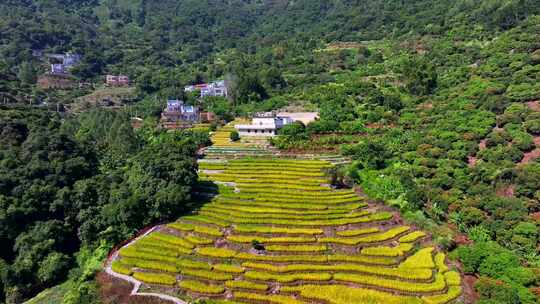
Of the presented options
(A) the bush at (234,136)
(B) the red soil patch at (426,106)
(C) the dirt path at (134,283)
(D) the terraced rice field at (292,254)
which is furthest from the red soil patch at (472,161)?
(C) the dirt path at (134,283)

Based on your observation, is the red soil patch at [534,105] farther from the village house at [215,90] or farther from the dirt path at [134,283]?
the village house at [215,90]

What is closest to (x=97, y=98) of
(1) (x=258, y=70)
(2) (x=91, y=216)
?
(1) (x=258, y=70)

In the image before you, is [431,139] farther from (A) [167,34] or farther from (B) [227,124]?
(A) [167,34]

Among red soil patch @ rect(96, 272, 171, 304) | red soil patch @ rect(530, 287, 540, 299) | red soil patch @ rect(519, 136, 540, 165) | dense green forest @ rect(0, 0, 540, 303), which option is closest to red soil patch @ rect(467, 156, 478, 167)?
dense green forest @ rect(0, 0, 540, 303)

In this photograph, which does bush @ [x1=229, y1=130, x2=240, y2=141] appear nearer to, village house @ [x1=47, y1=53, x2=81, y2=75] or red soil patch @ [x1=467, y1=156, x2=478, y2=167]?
red soil patch @ [x1=467, y1=156, x2=478, y2=167]

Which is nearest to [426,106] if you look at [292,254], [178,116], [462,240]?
[462,240]

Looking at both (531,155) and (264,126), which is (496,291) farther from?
(264,126)
